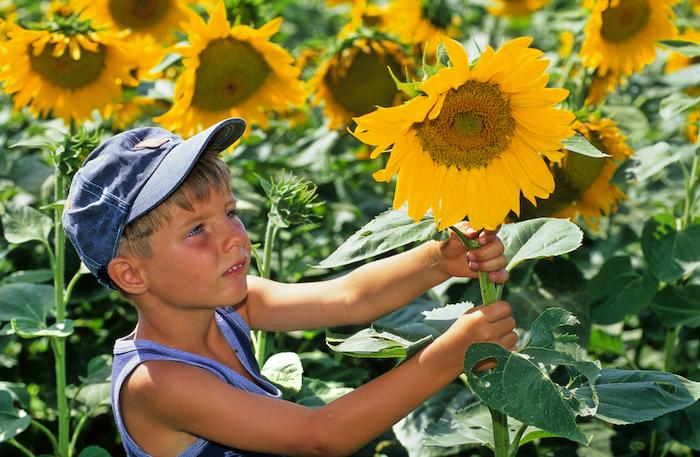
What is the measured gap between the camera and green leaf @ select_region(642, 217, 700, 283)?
2281 millimetres

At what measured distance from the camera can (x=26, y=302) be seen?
2.24 m

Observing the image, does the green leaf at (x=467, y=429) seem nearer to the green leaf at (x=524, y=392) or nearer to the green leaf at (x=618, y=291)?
the green leaf at (x=524, y=392)

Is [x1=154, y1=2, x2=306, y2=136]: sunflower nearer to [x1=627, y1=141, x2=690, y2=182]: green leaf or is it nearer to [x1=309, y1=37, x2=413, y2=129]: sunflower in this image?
[x1=309, y1=37, x2=413, y2=129]: sunflower

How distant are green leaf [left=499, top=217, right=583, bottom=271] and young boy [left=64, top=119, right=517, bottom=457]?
65mm

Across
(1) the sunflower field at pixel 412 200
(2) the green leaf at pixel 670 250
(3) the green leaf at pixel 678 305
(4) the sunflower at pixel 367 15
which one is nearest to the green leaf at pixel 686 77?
(1) the sunflower field at pixel 412 200

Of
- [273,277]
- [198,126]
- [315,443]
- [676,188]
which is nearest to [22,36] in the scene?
[198,126]

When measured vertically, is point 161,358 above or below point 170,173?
below

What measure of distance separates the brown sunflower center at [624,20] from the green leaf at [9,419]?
166 cm

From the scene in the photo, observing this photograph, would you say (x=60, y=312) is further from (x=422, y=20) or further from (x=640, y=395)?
(x=422, y=20)

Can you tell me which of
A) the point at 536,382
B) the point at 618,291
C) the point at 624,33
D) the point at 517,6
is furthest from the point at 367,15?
the point at 536,382

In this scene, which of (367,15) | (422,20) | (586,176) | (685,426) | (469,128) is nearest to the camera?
(469,128)

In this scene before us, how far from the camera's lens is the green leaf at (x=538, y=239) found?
160 centimetres

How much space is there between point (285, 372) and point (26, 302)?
0.60 metres

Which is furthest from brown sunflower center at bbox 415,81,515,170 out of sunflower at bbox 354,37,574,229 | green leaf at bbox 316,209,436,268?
green leaf at bbox 316,209,436,268
